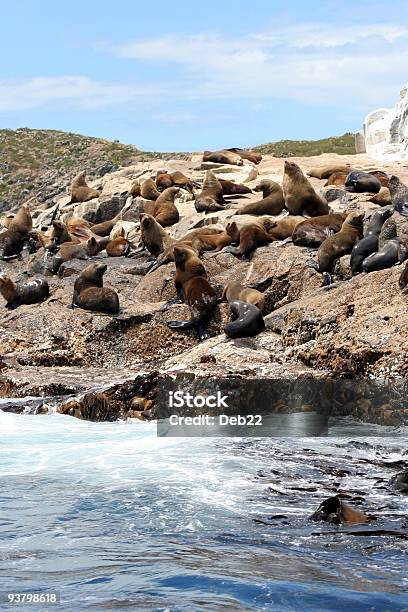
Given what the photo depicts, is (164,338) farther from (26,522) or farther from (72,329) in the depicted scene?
(26,522)

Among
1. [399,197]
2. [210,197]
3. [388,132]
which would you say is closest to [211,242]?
[399,197]

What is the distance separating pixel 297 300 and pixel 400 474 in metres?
7.35

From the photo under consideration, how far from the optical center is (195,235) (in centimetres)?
1828

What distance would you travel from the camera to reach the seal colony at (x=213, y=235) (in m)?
14.8

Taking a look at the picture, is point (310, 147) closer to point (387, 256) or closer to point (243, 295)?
point (243, 295)

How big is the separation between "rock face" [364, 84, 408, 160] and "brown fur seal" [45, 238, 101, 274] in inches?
521

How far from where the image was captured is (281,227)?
58.4ft

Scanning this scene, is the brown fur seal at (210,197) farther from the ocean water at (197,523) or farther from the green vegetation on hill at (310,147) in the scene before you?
the green vegetation on hill at (310,147)

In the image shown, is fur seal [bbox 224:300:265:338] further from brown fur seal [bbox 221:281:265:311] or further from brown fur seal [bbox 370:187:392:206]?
brown fur seal [bbox 370:187:392:206]

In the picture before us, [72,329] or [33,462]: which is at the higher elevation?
[72,329]

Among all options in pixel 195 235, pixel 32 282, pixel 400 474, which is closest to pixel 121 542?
pixel 400 474

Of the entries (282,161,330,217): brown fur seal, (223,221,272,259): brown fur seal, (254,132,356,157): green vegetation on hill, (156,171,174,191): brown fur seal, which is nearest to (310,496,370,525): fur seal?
(223,221,272,259): brown fur seal

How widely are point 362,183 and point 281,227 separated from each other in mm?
4191

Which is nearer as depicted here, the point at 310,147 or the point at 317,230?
the point at 317,230
